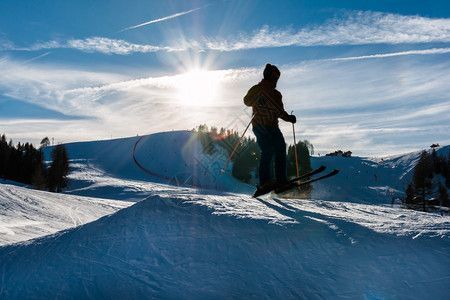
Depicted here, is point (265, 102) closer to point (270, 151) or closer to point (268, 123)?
point (268, 123)

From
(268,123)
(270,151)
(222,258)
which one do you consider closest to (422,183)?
(270,151)

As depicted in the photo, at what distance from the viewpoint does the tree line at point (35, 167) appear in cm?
4528

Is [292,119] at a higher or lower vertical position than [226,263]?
higher

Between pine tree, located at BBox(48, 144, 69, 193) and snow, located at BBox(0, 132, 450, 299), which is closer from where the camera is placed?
snow, located at BBox(0, 132, 450, 299)

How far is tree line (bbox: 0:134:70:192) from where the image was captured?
45.3 meters

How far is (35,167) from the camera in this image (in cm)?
5366

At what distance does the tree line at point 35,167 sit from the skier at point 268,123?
45224mm

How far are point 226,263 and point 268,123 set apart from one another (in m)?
4.43

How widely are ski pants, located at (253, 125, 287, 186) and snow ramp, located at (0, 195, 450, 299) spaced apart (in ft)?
11.0

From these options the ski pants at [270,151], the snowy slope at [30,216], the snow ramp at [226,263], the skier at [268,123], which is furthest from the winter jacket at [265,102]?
the snowy slope at [30,216]

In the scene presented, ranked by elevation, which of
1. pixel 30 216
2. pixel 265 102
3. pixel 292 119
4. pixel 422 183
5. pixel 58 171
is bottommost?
pixel 30 216

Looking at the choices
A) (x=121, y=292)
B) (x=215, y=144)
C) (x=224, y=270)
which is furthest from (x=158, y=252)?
(x=215, y=144)

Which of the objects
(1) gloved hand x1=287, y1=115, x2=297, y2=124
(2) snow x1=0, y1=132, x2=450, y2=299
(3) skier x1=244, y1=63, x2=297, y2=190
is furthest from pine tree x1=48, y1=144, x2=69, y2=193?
(2) snow x1=0, y1=132, x2=450, y2=299

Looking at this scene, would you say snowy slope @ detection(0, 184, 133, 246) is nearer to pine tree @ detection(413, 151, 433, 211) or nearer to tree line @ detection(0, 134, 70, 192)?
pine tree @ detection(413, 151, 433, 211)
